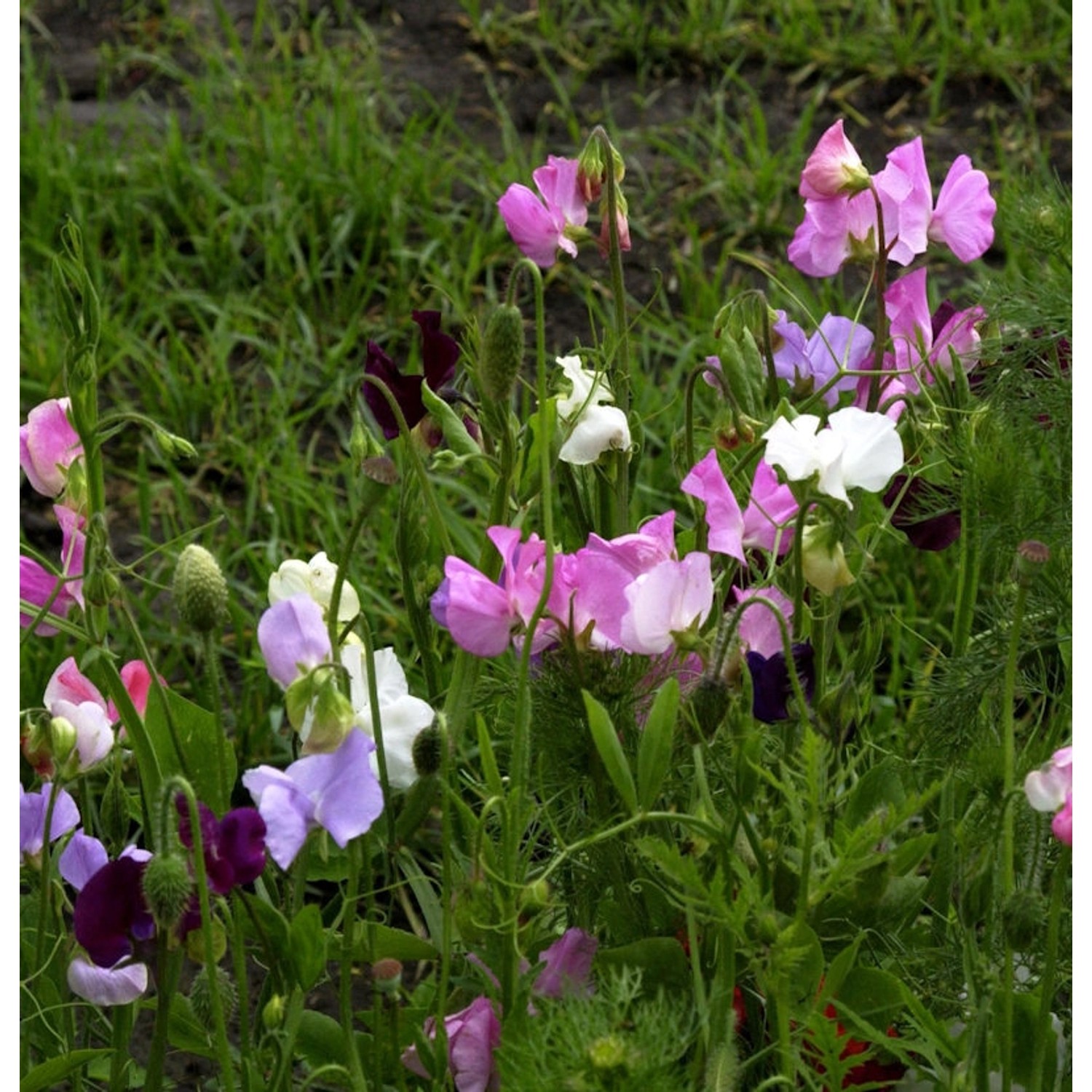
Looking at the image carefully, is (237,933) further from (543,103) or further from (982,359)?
(543,103)

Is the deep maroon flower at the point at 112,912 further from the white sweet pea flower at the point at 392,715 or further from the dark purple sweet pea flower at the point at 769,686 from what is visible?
the dark purple sweet pea flower at the point at 769,686

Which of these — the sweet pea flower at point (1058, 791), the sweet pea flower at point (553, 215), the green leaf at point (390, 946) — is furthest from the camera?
the sweet pea flower at point (553, 215)

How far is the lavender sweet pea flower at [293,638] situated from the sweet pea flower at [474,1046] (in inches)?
8.0

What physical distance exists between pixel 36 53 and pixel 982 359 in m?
2.05

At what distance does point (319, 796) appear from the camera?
0.83 metres

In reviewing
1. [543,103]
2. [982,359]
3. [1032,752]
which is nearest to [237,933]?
[1032,752]

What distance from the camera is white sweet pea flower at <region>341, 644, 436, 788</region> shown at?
900mm

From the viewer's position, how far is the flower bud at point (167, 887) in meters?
0.77

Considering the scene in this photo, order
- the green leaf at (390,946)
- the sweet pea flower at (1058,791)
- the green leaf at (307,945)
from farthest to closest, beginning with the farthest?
the green leaf at (390,946) → the green leaf at (307,945) → the sweet pea flower at (1058,791)

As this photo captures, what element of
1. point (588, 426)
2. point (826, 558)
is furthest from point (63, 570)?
point (826, 558)

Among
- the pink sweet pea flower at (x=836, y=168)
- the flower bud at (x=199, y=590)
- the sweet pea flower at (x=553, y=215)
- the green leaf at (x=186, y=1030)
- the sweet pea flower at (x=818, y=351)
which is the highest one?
the pink sweet pea flower at (x=836, y=168)

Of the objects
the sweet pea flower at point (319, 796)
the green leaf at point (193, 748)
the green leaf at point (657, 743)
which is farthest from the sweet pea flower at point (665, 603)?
the green leaf at point (193, 748)

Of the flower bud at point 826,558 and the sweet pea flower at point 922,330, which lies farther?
the sweet pea flower at point 922,330

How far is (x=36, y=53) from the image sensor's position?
2727 mm
